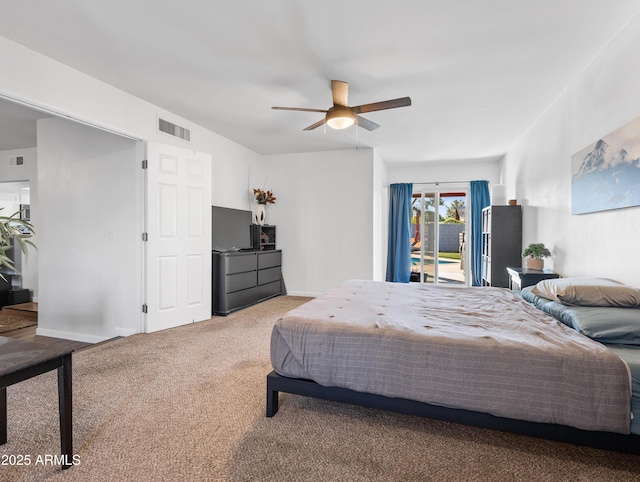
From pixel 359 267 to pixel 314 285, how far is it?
2.96ft

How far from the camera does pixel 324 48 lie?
256 centimetres

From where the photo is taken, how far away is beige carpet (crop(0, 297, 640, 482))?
148 cm

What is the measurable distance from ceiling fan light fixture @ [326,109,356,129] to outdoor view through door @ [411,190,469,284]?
176 inches

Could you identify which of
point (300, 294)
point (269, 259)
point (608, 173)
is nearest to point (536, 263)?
point (608, 173)

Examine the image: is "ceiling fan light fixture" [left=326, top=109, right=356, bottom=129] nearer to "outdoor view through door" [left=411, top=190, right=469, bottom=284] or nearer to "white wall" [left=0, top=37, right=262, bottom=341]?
"white wall" [left=0, top=37, right=262, bottom=341]

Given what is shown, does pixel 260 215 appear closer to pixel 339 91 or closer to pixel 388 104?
pixel 339 91

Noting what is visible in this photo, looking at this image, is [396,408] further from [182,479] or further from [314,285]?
[314,285]

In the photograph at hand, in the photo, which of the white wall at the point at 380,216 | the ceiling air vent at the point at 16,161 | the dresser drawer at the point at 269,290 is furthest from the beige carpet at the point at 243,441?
the ceiling air vent at the point at 16,161

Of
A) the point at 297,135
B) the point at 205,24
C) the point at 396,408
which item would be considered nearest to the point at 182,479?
the point at 396,408

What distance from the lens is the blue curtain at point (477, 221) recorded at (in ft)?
21.6

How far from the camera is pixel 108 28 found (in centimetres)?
232

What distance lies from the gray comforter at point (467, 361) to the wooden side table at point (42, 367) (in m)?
0.99

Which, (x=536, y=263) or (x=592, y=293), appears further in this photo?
(x=536, y=263)

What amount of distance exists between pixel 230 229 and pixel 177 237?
44.9 inches
